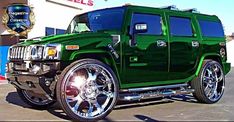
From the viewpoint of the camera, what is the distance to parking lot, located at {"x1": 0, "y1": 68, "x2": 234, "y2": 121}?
705cm

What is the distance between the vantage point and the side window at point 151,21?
768 cm

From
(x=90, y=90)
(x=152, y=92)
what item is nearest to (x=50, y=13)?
(x=152, y=92)

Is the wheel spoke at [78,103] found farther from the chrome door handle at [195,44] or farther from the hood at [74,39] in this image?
the chrome door handle at [195,44]

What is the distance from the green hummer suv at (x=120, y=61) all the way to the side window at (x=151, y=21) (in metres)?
0.02

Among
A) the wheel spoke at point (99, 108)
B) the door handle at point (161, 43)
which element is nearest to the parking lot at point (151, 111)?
the wheel spoke at point (99, 108)

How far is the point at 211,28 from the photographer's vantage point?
31.0ft

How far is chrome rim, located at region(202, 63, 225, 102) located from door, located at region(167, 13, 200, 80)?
20.1 inches

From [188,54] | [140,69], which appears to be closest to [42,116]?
[140,69]

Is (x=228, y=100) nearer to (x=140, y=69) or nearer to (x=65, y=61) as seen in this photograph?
→ (x=140, y=69)

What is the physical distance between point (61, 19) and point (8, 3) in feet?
9.44

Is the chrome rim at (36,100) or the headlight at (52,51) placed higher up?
the headlight at (52,51)

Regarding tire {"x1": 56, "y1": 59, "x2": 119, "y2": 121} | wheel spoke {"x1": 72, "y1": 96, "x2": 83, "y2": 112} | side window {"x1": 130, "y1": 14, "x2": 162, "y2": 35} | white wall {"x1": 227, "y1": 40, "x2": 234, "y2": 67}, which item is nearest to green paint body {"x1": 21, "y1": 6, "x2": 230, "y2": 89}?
side window {"x1": 130, "y1": 14, "x2": 162, "y2": 35}

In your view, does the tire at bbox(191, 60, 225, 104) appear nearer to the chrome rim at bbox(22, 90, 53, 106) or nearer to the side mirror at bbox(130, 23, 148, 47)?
the side mirror at bbox(130, 23, 148, 47)

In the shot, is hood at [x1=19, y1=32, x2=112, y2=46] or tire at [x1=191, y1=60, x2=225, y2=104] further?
tire at [x1=191, y1=60, x2=225, y2=104]
